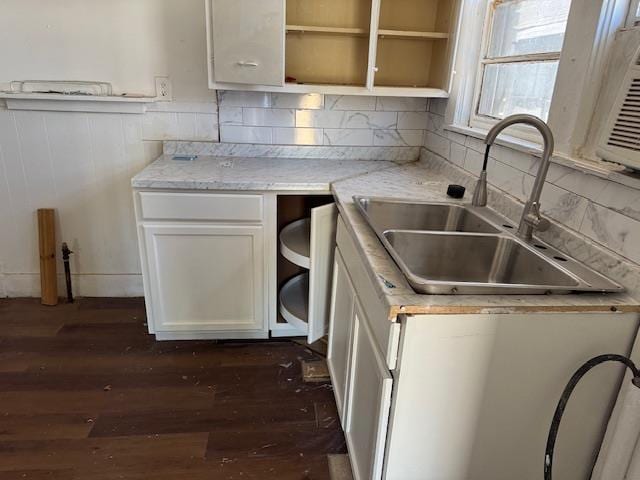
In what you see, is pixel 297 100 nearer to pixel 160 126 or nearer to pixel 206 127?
pixel 206 127

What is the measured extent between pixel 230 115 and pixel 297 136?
0.38 meters

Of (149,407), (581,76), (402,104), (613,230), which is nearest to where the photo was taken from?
(613,230)

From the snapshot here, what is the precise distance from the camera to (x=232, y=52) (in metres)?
1.98

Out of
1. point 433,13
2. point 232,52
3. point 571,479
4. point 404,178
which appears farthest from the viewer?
point 433,13

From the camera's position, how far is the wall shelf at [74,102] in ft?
7.50

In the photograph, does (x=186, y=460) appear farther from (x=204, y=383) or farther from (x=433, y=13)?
(x=433, y=13)

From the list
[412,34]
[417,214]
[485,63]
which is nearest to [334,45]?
[412,34]

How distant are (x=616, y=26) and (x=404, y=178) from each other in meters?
1.09

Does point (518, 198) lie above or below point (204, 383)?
above

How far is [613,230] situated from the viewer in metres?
1.13

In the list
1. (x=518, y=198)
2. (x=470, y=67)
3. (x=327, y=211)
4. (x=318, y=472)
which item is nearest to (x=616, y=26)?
(x=518, y=198)

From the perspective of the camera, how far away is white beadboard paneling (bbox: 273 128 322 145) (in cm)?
248

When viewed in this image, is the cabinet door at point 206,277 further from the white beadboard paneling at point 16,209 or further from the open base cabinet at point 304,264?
the white beadboard paneling at point 16,209

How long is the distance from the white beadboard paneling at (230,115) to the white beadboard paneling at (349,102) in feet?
1.58
